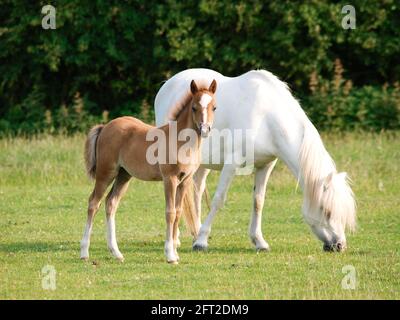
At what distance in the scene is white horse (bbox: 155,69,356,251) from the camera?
926cm

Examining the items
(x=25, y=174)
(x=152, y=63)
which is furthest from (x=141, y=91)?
(x=25, y=174)

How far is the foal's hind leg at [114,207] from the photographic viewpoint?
8969 millimetres

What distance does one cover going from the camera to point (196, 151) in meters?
8.45

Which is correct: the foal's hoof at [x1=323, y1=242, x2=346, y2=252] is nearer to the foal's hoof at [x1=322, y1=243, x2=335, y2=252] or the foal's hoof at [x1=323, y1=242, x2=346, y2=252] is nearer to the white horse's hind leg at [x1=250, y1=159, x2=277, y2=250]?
the foal's hoof at [x1=322, y1=243, x2=335, y2=252]

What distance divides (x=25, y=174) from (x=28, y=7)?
6.97 m

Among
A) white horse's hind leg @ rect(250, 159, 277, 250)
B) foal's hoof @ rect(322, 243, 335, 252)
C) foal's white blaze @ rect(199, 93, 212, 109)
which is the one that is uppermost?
foal's white blaze @ rect(199, 93, 212, 109)

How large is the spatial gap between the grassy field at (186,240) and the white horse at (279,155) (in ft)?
1.01

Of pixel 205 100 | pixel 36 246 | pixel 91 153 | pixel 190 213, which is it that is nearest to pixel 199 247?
pixel 190 213

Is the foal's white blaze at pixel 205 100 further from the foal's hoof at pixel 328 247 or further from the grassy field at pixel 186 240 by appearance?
the foal's hoof at pixel 328 247

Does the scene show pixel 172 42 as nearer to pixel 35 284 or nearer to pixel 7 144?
pixel 7 144

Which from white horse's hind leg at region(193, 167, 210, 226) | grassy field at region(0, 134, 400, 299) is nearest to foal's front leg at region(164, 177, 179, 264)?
grassy field at region(0, 134, 400, 299)

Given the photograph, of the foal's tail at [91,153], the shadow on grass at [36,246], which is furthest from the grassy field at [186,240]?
the foal's tail at [91,153]

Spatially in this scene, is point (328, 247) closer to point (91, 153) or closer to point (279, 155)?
point (279, 155)

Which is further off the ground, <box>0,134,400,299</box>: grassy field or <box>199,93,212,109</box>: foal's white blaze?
<box>199,93,212,109</box>: foal's white blaze
